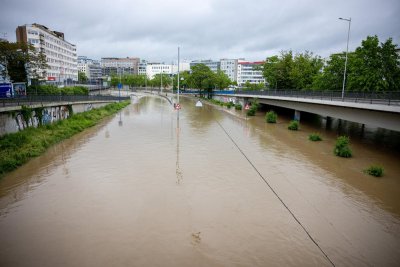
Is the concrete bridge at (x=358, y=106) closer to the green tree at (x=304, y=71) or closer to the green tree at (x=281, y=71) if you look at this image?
the green tree at (x=304, y=71)

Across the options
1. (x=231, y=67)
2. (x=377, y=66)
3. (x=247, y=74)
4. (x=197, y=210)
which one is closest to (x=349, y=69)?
(x=377, y=66)

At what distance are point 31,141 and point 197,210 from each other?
1674 centimetres

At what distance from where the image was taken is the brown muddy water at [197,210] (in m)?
8.64

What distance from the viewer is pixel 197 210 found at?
1152 centimetres

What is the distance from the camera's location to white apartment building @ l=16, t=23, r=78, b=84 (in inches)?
3201

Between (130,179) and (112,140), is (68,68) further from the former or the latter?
(130,179)

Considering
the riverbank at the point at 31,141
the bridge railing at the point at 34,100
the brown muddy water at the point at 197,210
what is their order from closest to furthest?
1. the brown muddy water at the point at 197,210
2. the riverbank at the point at 31,141
3. the bridge railing at the point at 34,100

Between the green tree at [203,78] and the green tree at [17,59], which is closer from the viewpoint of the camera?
the green tree at [17,59]

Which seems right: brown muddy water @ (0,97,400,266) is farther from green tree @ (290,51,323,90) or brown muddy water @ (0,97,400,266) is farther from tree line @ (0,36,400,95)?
green tree @ (290,51,323,90)

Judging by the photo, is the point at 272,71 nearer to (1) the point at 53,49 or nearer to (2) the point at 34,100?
(2) the point at 34,100

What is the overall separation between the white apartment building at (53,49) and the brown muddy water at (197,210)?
213ft

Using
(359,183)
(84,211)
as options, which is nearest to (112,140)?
(84,211)

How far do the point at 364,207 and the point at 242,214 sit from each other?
5.93m

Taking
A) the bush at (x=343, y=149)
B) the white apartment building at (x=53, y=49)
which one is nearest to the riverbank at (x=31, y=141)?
the bush at (x=343, y=149)
